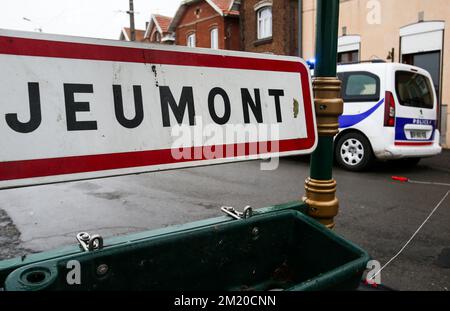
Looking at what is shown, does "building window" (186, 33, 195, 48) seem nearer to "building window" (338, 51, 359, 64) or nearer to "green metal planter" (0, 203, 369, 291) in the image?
"building window" (338, 51, 359, 64)

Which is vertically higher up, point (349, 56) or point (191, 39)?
point (191, 39)

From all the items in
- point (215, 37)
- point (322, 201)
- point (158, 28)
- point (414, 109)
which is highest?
point (158, 28)

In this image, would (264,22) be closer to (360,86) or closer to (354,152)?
(360,86)

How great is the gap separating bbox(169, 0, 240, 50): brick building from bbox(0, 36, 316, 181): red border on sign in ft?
68.6

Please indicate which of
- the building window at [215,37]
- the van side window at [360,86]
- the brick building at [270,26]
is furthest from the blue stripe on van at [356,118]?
the building window at [215,37]

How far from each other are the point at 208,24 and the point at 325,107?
2319 cm

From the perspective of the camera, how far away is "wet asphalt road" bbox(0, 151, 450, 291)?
11.2 feet

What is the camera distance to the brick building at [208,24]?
71.6ft

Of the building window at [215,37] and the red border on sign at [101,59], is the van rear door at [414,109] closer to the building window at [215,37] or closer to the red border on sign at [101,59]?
the red border on sign at [101,59]

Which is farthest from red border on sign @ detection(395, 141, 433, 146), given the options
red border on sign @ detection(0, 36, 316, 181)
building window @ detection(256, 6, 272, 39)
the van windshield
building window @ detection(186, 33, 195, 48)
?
building window @ detection(186, 33, 195, 48)

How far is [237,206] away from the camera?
15.8 feet

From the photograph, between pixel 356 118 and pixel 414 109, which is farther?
pixel 356 118

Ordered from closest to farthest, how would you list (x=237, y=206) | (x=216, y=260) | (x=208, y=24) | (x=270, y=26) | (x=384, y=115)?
(x=216, y=260) < (x=237, y=206) < (x=384, y=115) < (x=270, y=26) < (x=208, y=24)

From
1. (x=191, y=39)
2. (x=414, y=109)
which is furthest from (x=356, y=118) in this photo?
(x=191, y=39)
